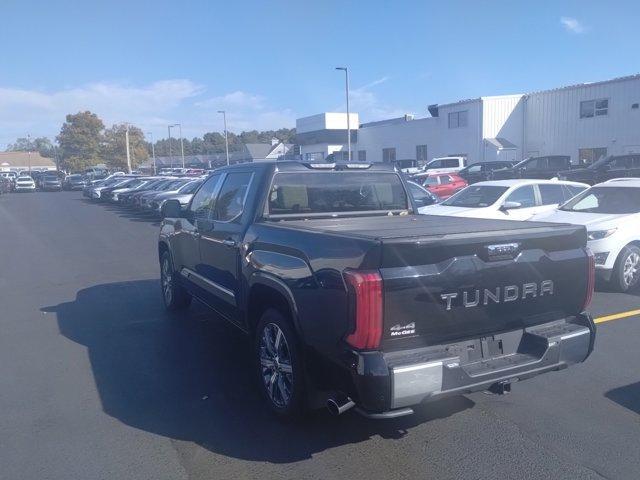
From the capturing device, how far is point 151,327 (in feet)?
24.2

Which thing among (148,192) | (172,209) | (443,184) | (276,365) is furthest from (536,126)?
(276,365)

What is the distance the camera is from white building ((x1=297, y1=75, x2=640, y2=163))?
113 feet

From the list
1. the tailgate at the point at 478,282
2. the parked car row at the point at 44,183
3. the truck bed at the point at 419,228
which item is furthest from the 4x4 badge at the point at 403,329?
the parked car row at the point at 44,183

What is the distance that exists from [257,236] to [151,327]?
3.04m

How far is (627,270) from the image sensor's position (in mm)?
8727

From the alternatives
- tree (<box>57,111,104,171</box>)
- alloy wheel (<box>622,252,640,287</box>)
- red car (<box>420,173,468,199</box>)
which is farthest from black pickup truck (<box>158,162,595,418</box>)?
tree (<box>57,111,104,171</box>)

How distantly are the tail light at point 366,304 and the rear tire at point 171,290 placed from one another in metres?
4.51

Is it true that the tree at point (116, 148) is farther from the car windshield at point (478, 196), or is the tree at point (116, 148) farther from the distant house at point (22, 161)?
the car windshield at point (478, 196)

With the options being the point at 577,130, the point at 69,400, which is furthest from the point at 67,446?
the point at 577,130

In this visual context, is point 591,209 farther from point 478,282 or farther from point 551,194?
point 478,282

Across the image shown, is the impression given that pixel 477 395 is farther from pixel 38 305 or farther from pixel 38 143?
pixel 38 143

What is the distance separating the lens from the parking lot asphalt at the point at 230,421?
13.1 ft

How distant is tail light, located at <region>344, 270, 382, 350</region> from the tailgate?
5cm

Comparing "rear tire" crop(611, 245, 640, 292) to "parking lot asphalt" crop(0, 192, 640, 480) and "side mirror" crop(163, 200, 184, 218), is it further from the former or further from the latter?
"side mirror" crop(163, 200, 184, 218)
